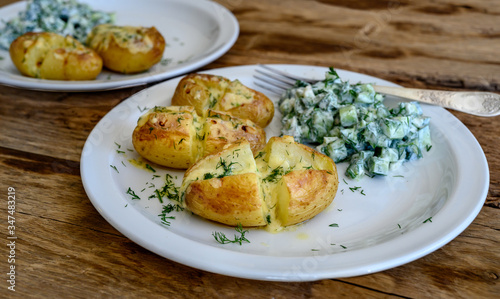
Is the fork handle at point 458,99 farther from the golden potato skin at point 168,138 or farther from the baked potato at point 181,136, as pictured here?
the golden potato skin at point 168,138

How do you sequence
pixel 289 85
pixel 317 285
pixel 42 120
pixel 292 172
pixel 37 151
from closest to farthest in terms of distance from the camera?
pixel 317 285 < pixel 292 172 < pixel 37 151 < pixel 42 120 < pixel 289 85

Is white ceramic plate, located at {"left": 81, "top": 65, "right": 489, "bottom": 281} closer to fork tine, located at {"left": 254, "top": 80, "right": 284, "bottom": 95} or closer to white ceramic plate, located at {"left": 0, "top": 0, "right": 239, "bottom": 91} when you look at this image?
white ceramic plate, located at {"left": 0, "top": 0, "right": 239, "bottom": 91}

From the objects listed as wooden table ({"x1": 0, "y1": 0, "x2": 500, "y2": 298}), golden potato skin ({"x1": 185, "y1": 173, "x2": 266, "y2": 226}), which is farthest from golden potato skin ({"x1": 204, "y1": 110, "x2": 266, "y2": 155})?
wooden table ({"x1": 0, "y1": 0, "x2": 500, "y2": 298})

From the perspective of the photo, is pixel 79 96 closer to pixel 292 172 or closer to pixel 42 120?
pixel 42 120

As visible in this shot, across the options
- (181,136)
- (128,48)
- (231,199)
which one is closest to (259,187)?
(231,199)

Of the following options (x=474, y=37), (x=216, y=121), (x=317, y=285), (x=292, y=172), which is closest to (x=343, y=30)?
(x=474, y=37)

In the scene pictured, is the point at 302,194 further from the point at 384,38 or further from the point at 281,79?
the point at 384,38

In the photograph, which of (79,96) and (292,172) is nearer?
(292,172)

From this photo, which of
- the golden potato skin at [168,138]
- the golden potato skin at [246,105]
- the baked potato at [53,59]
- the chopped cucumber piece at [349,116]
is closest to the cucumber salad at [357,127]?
the chopped cucumber piece at [349,116]
